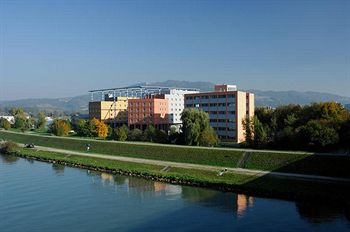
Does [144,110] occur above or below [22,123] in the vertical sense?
above

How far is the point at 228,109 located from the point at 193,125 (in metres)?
12.0

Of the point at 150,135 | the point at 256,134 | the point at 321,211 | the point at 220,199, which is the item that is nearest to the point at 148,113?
the point at 150,135

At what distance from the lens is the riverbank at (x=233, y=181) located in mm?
32844

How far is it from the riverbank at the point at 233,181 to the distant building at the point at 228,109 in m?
22.5

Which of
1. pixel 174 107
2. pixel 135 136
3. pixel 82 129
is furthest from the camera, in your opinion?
pixel 174 107

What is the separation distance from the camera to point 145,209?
30.1 m

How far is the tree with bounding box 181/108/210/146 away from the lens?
57.9 meters

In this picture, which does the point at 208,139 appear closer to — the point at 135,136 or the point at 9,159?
the point at 135,136

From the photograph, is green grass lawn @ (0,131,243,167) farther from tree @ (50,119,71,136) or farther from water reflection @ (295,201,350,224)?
water reflection @ (295,201,350,224)

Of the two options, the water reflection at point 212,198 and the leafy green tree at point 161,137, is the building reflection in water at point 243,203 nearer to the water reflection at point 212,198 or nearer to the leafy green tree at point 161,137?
the water reflection at point 212,198

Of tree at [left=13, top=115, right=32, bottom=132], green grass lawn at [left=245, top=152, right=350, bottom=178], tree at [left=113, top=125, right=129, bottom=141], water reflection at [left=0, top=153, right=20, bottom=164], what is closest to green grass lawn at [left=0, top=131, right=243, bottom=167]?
green grass lawn at [left=245, top=152, right=350, bottom=178]

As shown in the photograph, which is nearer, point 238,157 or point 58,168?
point 238,157

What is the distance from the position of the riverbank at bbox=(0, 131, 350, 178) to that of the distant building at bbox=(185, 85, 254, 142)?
1627 cm

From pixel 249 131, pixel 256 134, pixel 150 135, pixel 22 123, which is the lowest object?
pixel 150 135
